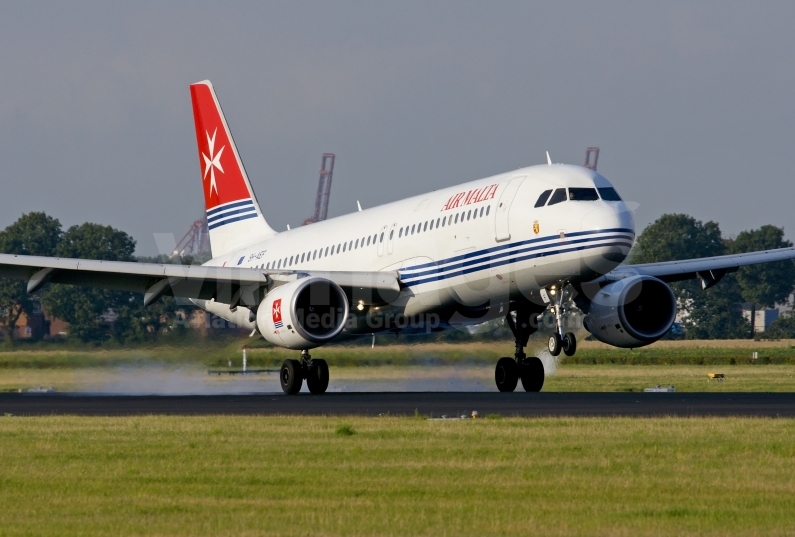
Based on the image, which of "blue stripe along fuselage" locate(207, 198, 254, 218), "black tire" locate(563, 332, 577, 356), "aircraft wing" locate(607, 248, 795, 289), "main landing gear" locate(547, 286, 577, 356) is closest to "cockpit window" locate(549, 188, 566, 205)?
"main landing gear" locate(547, 286, 577, 356)

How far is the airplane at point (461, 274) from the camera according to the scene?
1180 inches

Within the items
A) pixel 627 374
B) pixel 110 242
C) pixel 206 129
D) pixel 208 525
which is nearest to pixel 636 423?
pixel 208 525

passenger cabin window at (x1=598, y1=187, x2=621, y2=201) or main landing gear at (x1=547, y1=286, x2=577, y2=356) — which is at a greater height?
passenger cabin window at (x1=598, y1=187, x2=621, y2=201)

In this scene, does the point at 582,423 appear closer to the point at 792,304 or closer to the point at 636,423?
the point at 636,423

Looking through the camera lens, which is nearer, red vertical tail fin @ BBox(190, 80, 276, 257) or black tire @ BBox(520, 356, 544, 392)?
black tire @ BBox(520, 356, 544, 392)

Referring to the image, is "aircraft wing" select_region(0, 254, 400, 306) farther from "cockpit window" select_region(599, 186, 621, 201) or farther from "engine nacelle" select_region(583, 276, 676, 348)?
"cockpit window" select_region(599, 186, 621, 201)

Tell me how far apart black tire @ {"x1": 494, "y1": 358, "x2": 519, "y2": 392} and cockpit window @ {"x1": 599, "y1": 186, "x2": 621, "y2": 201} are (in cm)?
627

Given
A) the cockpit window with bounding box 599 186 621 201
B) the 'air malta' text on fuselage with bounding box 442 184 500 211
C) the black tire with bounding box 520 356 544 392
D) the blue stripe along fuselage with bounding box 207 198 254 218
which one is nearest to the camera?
the cockpit window with bounding box 599 186 621 201

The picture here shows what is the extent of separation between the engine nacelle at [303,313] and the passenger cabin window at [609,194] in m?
6.57

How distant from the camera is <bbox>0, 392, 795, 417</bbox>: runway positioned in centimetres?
2431

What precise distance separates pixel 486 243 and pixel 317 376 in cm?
627

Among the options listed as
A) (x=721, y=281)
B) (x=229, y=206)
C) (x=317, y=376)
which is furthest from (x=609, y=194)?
(x=721, y=281)

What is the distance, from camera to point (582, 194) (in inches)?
1180

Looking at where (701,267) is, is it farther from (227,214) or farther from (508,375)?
(227,214)
